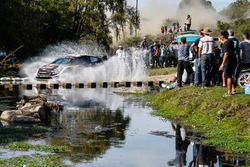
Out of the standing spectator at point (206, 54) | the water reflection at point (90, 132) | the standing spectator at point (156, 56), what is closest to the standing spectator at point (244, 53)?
the standing spectator at point (206, 54)

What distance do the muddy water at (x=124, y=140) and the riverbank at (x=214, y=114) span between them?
461 mm

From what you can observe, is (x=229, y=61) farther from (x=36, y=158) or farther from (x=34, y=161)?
(x=34, y=161)

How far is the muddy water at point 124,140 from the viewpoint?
1128 cm

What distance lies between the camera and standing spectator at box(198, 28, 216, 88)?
1984 cm

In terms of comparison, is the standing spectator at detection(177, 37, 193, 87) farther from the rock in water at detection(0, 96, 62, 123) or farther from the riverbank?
the rock in water at detection(0, 96, 62, 123)

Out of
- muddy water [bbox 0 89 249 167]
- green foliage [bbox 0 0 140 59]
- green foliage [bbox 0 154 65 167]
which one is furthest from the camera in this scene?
green foliage [bbox 0 0 140 59]

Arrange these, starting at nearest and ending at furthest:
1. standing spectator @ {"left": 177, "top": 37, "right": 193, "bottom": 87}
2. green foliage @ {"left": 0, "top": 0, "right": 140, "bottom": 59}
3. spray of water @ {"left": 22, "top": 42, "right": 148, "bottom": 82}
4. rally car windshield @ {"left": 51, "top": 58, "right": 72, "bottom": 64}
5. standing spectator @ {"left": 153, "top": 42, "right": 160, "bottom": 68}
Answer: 1. standing spectator @ {"left": 177, "top": 37, "right": 193, "bottom": 87}
2. spray of water @ {"left": 22, "top": 42, "right": 148, "bottom": 82}
3. rally car windshield @ {"left": 51, "top": 58, "right": 72, "bottom": 64}
4. standing spectator @ {"left": 153, "top": 42, "right": 160, "bottom": 68}
5. green foliage @ {"left": 0, "top": 0, "right": 140, "bottom": 59}

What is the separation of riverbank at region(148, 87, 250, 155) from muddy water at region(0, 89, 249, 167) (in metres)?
0.46

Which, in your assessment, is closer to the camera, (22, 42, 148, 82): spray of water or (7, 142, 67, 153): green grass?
(7, 142, 67, 153): green grass

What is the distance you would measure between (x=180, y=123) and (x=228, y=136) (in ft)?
9.40

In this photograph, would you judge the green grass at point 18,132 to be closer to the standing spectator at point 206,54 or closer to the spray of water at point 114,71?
the standing spectator at point 206,54

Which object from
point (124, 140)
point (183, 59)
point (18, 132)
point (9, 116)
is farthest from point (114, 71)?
point (124, 140)

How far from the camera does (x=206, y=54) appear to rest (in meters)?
19.9

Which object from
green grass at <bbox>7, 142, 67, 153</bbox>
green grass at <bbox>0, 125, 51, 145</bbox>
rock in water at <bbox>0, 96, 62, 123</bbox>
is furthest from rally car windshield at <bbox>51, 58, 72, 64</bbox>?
green grass at <bbox>7, 142, 67, 153</bbox>
